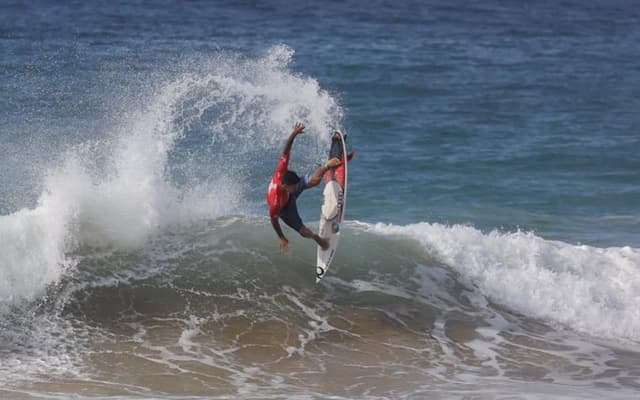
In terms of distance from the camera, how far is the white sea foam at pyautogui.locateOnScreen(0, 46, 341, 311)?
12820 millimetres

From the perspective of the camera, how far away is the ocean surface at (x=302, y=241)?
1105 centimetres

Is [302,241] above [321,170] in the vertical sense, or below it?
below

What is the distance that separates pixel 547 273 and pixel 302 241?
3728 mm

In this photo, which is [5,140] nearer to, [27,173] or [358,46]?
[27,173]

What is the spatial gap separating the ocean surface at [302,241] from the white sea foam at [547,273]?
4 cm

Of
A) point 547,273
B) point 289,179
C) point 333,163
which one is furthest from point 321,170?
point 547,273

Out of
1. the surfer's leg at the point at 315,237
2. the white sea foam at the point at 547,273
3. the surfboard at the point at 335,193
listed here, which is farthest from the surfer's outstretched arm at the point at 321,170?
the white sea foam at the point at 547,273

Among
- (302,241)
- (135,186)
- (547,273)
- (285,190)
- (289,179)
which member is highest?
(289,179)

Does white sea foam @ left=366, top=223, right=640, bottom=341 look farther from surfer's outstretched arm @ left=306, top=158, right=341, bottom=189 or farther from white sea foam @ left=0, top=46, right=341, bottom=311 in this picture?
surfer's outstretched arm @ left=306, top=158, right=341, bottom=189

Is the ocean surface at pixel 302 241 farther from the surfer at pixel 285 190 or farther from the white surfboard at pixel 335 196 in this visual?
the surfer at pixel 285 190

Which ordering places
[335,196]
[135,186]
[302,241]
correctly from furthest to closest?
1. [302,241]
2. [135,186]
3. [335,196]

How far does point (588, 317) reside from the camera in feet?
44.0

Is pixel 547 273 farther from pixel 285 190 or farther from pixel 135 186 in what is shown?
pixel 135 186

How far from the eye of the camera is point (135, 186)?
14.4m
